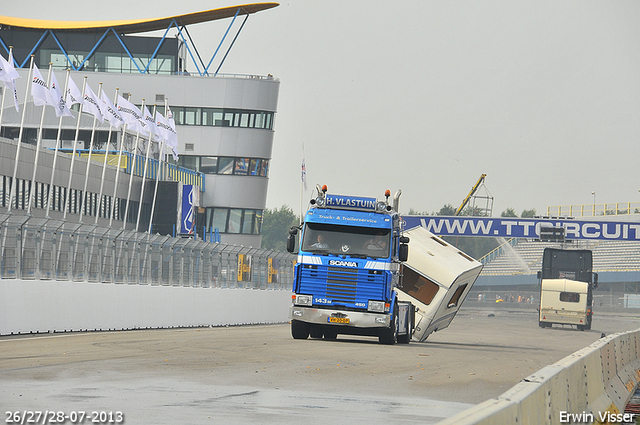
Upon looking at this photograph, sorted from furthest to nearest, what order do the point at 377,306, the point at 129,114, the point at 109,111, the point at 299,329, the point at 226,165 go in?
the point at 226,165
the point at 129,114
the point at 109,111
the point at 299,329
the point at 377,306

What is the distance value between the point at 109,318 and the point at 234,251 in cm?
1178

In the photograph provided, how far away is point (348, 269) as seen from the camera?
22.5 metres

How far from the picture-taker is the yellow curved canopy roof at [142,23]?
76188 millimetres

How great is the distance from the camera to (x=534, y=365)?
18.3 meters

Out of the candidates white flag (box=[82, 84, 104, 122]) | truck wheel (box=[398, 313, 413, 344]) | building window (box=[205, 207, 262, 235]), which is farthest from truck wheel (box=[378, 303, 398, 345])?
building window (box=[205, 207, 262, 235])

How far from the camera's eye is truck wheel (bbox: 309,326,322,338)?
24.2m

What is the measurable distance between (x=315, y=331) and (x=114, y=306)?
5763 millimetres

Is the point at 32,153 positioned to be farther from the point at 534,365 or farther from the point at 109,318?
the point at 534,365

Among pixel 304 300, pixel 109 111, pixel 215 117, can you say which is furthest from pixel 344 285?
pixel 215 117

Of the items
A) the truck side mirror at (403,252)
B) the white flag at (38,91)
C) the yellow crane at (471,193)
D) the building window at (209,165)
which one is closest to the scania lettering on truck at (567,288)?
the white flag at (38,91)

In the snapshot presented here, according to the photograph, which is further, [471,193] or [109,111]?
[471,193]

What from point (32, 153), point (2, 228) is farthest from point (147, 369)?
point (32, 153)

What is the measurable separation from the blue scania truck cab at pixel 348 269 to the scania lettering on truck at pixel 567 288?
102 feet

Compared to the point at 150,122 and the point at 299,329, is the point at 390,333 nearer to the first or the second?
the point at 299,329
